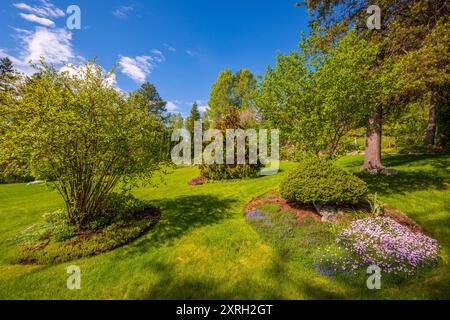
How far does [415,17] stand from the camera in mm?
9625

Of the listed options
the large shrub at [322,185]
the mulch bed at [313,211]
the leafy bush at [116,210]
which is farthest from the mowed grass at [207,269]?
the large shrub at [322,185]

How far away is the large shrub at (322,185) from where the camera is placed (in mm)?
6026

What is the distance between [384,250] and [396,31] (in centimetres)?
992

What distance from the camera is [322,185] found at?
614cm

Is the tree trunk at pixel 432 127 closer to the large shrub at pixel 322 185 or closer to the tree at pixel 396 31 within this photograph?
the tree at pixel 396 31

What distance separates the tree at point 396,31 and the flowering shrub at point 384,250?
14.9ft

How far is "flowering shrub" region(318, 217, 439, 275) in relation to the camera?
432 cm

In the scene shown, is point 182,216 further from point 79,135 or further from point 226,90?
point 226,90

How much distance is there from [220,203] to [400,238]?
6115mm

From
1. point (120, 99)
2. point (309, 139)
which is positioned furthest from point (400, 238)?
point (120, 99)
